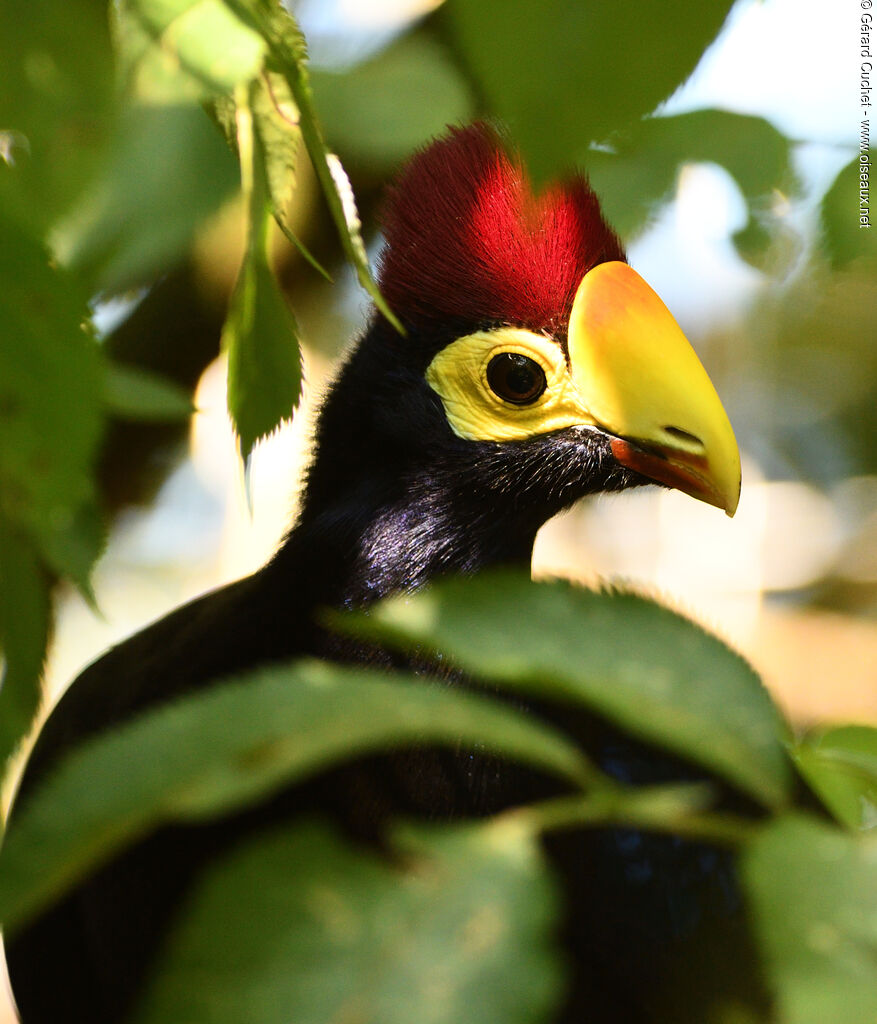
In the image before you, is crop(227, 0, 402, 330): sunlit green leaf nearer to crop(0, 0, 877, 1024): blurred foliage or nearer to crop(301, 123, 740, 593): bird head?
crop(0, 0, 877, 1024): blurred foliage

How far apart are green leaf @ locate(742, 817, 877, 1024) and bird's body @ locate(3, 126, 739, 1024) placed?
720 millimetres

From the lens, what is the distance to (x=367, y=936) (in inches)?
9.4

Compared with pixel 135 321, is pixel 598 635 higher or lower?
higher

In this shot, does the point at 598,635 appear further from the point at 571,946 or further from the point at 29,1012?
the point at 29,1012

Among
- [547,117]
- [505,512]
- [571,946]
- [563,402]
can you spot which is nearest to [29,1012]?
[571,946]

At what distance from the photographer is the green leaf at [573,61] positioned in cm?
28

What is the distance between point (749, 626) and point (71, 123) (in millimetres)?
3533

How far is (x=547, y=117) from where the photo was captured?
28cm

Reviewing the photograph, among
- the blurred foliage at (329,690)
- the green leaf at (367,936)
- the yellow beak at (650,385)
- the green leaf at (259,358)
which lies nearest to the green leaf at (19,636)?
the blurred foliage at (329,690)

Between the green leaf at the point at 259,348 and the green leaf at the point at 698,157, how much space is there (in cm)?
40

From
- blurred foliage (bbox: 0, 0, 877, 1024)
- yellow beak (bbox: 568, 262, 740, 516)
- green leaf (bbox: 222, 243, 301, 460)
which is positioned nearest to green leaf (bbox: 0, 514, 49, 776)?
blurred foliage (bbox: 0, 0, 877, 1024)

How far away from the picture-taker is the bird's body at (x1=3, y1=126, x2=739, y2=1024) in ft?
3.26

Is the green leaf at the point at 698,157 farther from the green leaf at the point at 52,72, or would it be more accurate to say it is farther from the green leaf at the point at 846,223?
the green leaf at the point at 52,72

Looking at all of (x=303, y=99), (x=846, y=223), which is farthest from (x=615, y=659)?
(x=846, y=223)
